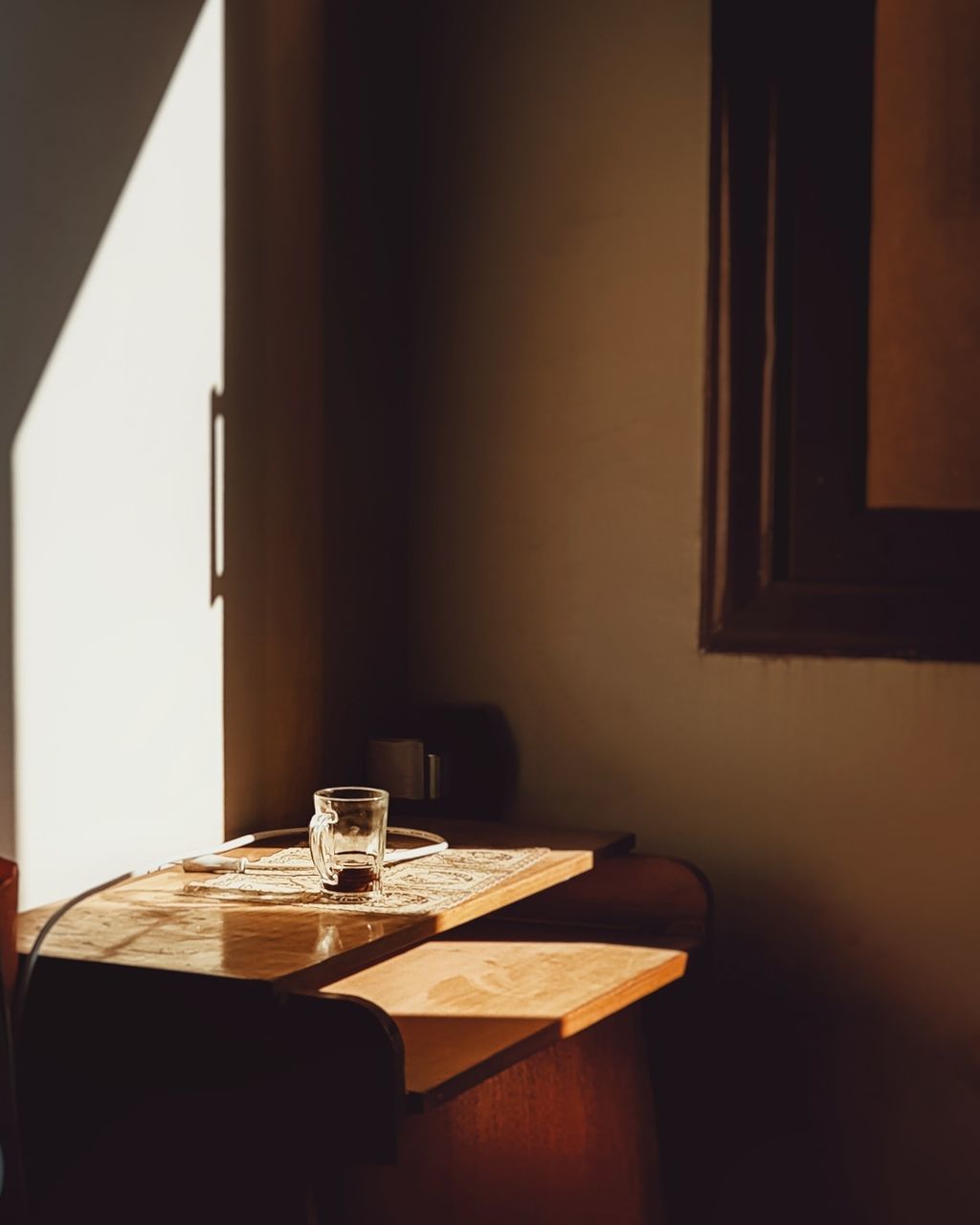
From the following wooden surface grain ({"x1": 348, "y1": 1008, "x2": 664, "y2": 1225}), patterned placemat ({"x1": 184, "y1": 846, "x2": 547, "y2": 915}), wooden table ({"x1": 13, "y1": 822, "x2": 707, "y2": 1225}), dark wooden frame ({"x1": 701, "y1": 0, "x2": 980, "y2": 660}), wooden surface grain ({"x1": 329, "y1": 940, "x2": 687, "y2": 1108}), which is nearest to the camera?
wooden table ({"x1": 13, "y1": 822, "x2": 707, "y2": 1225})

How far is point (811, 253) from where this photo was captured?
2168 millimetres

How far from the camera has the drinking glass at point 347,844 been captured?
1.64 m

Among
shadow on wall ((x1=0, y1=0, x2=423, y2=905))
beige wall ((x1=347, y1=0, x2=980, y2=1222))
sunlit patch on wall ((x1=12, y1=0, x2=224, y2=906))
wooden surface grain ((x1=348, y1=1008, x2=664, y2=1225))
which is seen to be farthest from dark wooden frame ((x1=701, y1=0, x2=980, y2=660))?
sunlit patch on wall ((x1=12, y1=0, x2=224, y2=906))

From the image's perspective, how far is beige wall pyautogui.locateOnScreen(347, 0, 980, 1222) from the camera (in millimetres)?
2143

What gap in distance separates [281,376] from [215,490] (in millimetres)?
229

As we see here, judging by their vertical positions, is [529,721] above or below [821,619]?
below

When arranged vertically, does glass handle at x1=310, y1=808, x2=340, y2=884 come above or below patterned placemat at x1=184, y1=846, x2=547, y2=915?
above

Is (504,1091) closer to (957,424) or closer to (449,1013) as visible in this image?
(449,1013)

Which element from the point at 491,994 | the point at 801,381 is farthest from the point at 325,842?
the point at 801,381

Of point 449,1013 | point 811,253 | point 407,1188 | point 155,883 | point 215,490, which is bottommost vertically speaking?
point 407,1188

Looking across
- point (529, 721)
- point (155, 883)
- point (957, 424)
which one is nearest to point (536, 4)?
point (957, 424)

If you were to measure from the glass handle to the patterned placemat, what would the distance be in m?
0.02

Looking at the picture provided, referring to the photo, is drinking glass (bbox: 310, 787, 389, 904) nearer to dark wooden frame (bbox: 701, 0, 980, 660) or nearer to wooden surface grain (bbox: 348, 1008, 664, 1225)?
wooden surface grain (bbox: 348, 1008, 664, 1225)

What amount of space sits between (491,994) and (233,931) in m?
0.36
